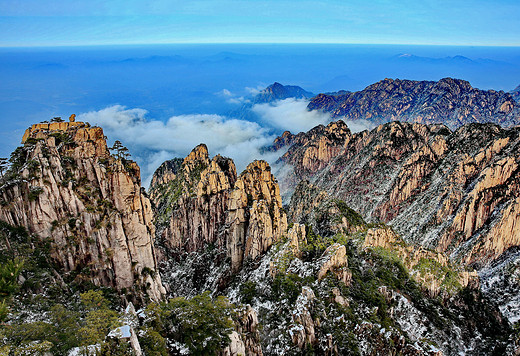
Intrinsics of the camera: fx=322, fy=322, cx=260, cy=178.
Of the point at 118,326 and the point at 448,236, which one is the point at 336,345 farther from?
the point at 448,236

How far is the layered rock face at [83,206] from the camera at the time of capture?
44.9 m

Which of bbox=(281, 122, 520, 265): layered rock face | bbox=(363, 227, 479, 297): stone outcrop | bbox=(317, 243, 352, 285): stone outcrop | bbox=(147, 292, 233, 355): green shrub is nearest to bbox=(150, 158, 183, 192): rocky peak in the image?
bbox=(281, 122, 520, 265): layered rock face

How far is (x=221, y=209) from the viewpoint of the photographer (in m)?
92.1

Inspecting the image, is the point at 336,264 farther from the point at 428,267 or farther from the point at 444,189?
A: the point at 444,189

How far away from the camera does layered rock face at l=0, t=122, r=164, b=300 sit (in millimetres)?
44938

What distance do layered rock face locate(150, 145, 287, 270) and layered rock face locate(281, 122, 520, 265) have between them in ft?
129

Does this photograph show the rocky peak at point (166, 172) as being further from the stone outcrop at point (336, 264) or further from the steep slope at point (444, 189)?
the stone outcrop at point (336, 264)

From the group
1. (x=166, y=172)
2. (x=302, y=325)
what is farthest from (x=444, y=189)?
(x=166, y=172)

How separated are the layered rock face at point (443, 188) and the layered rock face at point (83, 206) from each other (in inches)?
3014

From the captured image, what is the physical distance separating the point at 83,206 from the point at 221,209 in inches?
1819

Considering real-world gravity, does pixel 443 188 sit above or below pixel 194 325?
below

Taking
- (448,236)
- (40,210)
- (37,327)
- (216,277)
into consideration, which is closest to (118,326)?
(37,327)

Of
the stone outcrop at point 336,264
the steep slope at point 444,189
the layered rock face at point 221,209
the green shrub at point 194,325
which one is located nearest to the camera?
the green shrub at point 194,325

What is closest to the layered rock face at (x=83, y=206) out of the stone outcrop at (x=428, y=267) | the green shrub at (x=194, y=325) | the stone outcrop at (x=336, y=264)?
the green shrub at (x=194, y=325)
